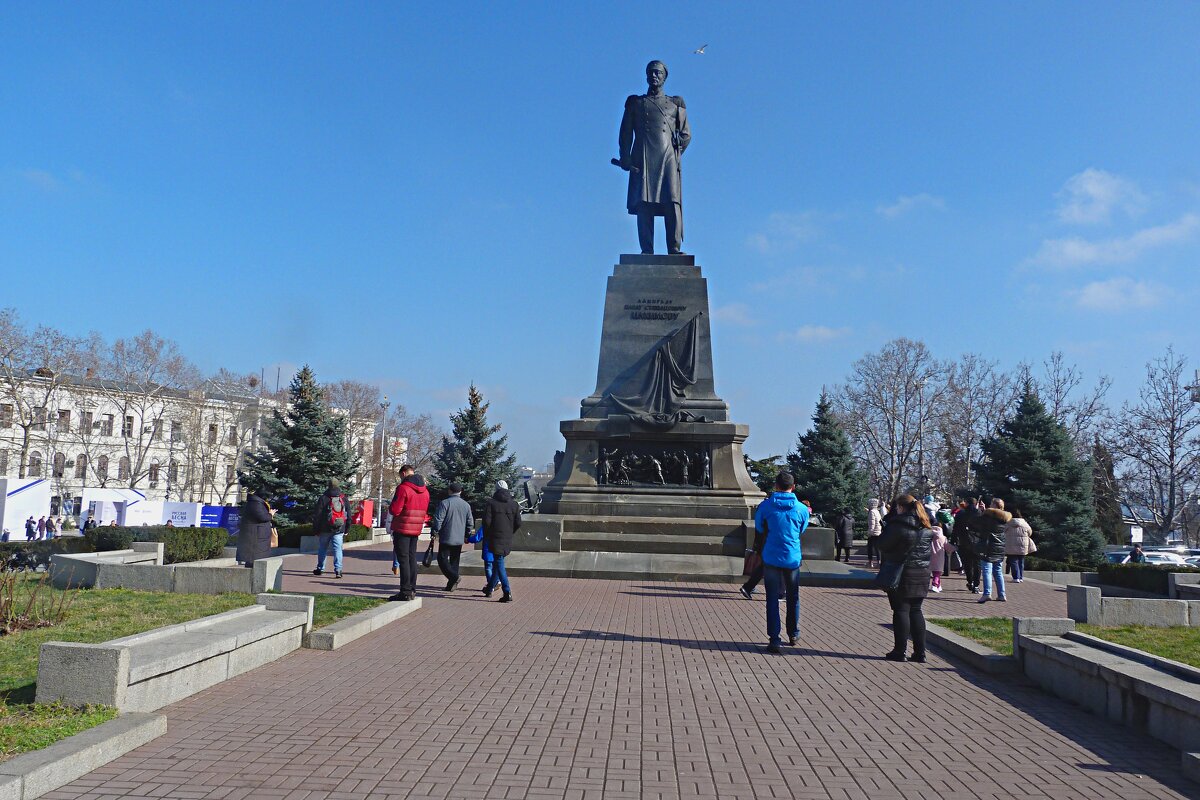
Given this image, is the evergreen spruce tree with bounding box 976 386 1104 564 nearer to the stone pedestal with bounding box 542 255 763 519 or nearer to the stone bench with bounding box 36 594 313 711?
the stone pedestal with bounding box 542 255 763 519

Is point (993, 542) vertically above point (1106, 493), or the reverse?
point (1106, 493)

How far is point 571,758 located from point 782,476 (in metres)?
5.04

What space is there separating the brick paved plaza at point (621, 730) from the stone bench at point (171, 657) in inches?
6.8

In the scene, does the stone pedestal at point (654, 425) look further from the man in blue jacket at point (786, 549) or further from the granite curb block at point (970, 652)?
the man in blue jacket at point (786, 549)

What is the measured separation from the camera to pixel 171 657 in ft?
20.3

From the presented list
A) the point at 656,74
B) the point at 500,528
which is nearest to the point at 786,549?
the point at 500,528

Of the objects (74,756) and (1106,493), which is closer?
(74,756)

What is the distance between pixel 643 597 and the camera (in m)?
13.8

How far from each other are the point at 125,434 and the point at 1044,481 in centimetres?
4891

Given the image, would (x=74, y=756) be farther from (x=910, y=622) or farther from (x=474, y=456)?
(x=474, y=456)

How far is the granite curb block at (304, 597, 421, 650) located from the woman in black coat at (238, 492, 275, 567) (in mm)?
4637

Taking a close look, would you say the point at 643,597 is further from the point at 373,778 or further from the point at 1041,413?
the point at 1041,413

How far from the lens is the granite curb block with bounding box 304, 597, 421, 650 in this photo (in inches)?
340

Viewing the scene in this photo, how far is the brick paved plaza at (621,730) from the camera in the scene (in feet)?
15.8
